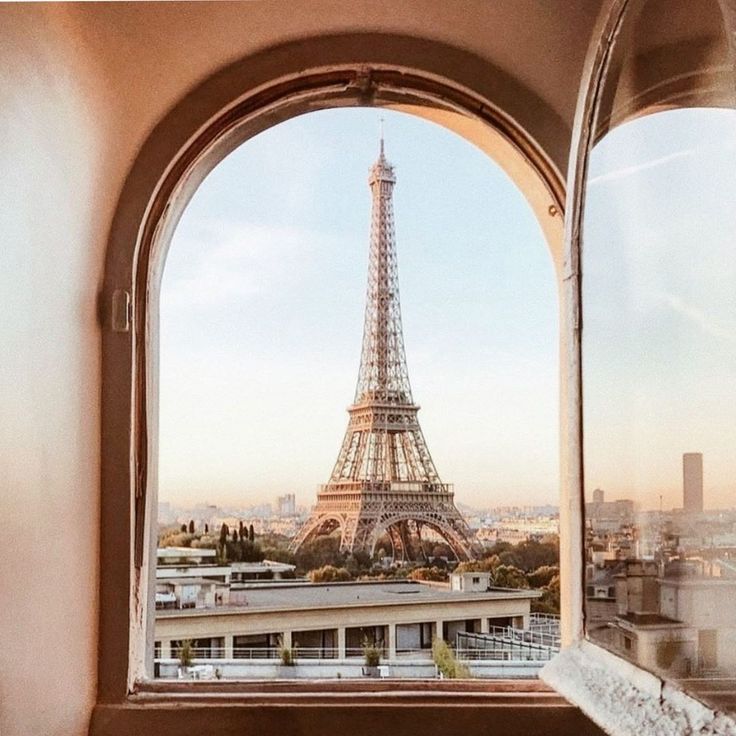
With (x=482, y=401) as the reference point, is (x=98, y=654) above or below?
below

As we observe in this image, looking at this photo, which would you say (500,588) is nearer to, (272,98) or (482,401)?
(482,401)

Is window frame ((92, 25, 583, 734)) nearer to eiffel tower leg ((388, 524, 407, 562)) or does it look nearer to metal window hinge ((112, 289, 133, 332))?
metal window hinge ((112, 289, 133, 332))

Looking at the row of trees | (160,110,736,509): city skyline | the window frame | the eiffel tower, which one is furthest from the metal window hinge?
the row of trees

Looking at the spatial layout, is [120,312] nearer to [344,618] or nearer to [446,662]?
[344,618]

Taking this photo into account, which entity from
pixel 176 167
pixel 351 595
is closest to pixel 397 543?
pixel 351 595

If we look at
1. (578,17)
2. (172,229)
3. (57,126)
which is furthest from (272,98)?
(578,17)

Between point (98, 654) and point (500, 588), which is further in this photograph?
point (500, 588)

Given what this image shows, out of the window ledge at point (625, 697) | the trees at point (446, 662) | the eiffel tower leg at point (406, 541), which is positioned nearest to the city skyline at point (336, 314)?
the eiffel tower leg at point (406, 541)
